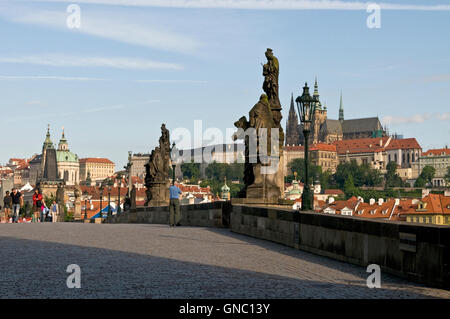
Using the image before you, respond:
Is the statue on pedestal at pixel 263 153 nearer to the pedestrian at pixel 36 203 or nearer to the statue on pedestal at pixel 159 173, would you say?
the statue on pedestal at pixel 159 173

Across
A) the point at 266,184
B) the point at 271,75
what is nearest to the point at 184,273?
the point at 266,184

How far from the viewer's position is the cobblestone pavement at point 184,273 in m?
7.73

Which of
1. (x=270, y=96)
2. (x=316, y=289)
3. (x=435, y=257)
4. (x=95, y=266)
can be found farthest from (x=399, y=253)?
(x=270, y=96)

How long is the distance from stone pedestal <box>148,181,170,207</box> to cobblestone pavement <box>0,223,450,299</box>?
20.5 m

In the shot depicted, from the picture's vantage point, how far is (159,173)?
34.6m

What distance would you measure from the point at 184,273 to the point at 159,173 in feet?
83.4

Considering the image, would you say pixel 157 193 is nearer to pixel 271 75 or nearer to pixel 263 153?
pixel 271 75

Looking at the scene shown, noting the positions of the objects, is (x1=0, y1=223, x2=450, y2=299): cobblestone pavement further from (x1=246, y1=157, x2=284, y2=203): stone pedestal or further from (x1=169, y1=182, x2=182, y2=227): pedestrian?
(x1=169, y1=182, x2=182, y2=227): pedestrian

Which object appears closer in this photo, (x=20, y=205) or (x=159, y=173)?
(x=20, y=205)

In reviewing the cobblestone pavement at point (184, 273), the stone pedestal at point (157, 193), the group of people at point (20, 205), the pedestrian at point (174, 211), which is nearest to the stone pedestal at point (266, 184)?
the pedestrian at point (174, 211)

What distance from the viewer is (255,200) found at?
1848cm

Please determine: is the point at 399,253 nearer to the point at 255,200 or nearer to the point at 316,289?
the point at 316,289

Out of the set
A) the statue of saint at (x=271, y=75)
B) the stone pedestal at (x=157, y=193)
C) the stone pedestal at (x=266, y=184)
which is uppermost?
the statue of saint at (x=271, y=75)
